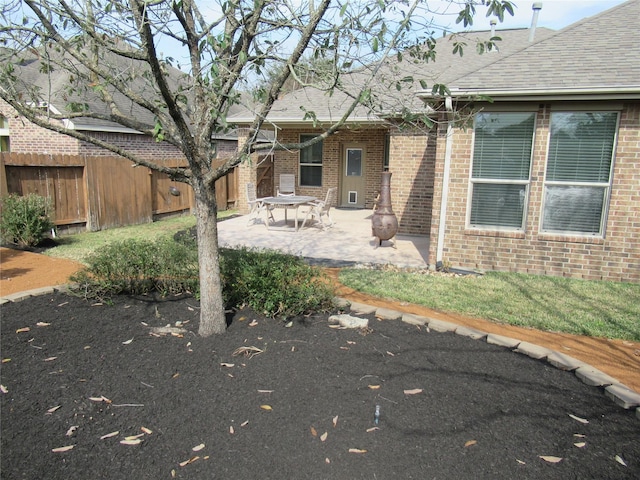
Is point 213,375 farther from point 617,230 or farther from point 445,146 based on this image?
point 617,230

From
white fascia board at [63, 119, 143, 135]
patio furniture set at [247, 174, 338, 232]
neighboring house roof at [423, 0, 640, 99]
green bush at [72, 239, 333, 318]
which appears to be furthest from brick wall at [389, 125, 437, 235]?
white fascia board at [63, 119, 143, 135]

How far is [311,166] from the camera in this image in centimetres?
1608

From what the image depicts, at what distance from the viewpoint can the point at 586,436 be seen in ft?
8.87

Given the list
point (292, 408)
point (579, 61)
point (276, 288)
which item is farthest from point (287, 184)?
point (292, 408)

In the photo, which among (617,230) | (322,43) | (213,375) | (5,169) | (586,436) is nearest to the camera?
(586,436)

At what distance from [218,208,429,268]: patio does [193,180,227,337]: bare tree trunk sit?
2.96 m

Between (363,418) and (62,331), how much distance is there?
268 centimetres

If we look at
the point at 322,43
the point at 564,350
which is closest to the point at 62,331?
the point at 322,43

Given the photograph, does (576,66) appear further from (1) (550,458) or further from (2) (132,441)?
(2) (132,441)

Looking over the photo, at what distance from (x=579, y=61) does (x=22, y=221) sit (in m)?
9.75

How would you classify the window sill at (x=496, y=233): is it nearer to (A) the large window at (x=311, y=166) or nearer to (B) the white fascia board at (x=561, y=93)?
(B) the white fascia board at (x=561, y=93)

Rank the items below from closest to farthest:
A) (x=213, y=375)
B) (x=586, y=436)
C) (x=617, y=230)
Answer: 1. (x=586, y=436)
2. (x=213, y=375)
3. (x=617, y=230)

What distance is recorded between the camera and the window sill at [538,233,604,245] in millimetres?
6828

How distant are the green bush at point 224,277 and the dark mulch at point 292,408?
1.11ft
